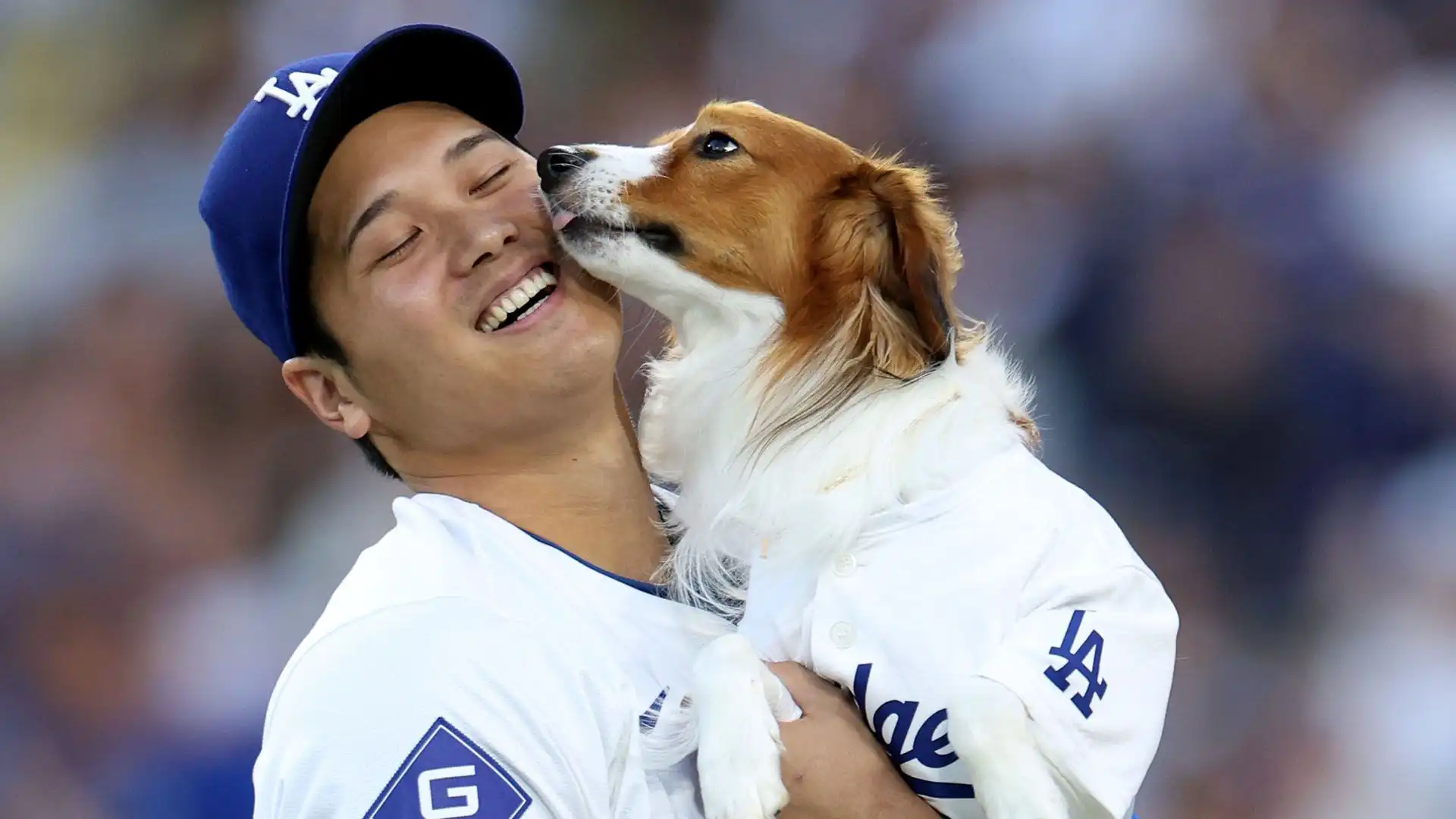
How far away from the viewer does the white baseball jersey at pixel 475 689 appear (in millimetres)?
1248

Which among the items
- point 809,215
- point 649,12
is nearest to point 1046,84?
point 649,12

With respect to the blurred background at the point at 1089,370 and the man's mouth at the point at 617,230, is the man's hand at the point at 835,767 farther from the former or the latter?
the blurred background at the point at 1089,370

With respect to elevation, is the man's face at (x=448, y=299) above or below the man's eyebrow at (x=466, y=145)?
below

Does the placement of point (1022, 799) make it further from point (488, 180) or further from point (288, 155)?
point (288, 155)

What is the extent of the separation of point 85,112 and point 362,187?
1.58m

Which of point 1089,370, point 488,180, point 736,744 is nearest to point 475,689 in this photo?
point 736,744

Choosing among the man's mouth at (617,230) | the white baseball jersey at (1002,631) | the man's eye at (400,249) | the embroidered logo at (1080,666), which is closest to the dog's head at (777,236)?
the man's mouth at (617,230)

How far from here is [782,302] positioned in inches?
69.6

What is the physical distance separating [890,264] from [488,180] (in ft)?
2.00

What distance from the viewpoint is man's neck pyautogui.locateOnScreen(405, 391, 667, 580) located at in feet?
5.46

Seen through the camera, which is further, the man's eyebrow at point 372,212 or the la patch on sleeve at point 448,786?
the man's eyebrow at point 372,212

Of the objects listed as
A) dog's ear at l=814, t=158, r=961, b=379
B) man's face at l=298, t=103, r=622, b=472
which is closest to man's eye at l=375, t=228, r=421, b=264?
man's face at l=298, t=103, r=622, b=472

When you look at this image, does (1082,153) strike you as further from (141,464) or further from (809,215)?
(141,464)

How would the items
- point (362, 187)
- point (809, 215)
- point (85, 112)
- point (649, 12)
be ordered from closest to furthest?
point (362, 187), point (809, 215), point (85, 112), point (649, 12)
